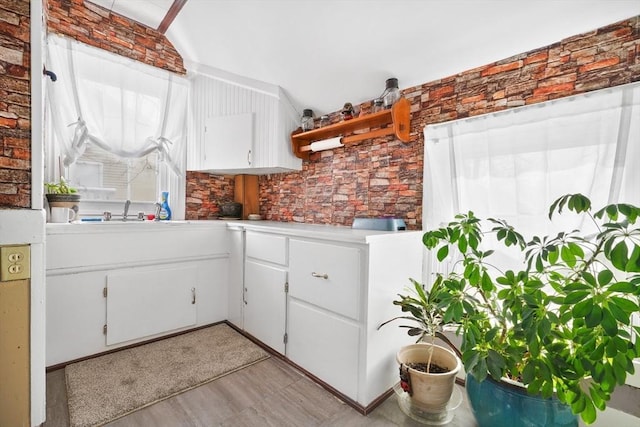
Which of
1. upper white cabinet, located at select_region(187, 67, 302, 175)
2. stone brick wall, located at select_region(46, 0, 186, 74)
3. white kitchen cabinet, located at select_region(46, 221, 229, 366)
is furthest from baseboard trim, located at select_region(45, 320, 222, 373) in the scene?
stone brick wall, located at select_region(46, 0, 186, 74)

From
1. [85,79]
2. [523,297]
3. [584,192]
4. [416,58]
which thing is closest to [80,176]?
[85,79]

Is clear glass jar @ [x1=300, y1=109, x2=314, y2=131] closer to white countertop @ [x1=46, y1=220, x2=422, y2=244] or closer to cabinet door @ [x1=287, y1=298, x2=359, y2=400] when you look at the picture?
white countertop @ [x1=46, y1=220, x2=422, y2=244]

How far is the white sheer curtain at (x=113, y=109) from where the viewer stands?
86.4 inches

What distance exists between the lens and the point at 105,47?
7.98 ft

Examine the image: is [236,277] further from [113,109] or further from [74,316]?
[113,109]

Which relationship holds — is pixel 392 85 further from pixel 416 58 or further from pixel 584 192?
pixel 584 192

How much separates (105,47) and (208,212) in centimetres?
168

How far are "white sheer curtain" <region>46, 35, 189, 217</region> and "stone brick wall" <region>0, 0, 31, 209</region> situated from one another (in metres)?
1.30

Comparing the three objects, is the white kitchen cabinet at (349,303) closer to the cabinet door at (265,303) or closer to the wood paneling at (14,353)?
the cabinet door at (265,303)

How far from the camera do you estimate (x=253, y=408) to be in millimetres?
1545

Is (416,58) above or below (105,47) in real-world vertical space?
below

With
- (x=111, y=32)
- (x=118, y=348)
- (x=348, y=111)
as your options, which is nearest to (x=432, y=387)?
(x=348, y=111)

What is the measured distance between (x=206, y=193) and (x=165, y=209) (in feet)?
1.56

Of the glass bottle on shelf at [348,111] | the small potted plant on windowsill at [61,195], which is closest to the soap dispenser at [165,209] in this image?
the small potted plant on windowsill at [61,195]
